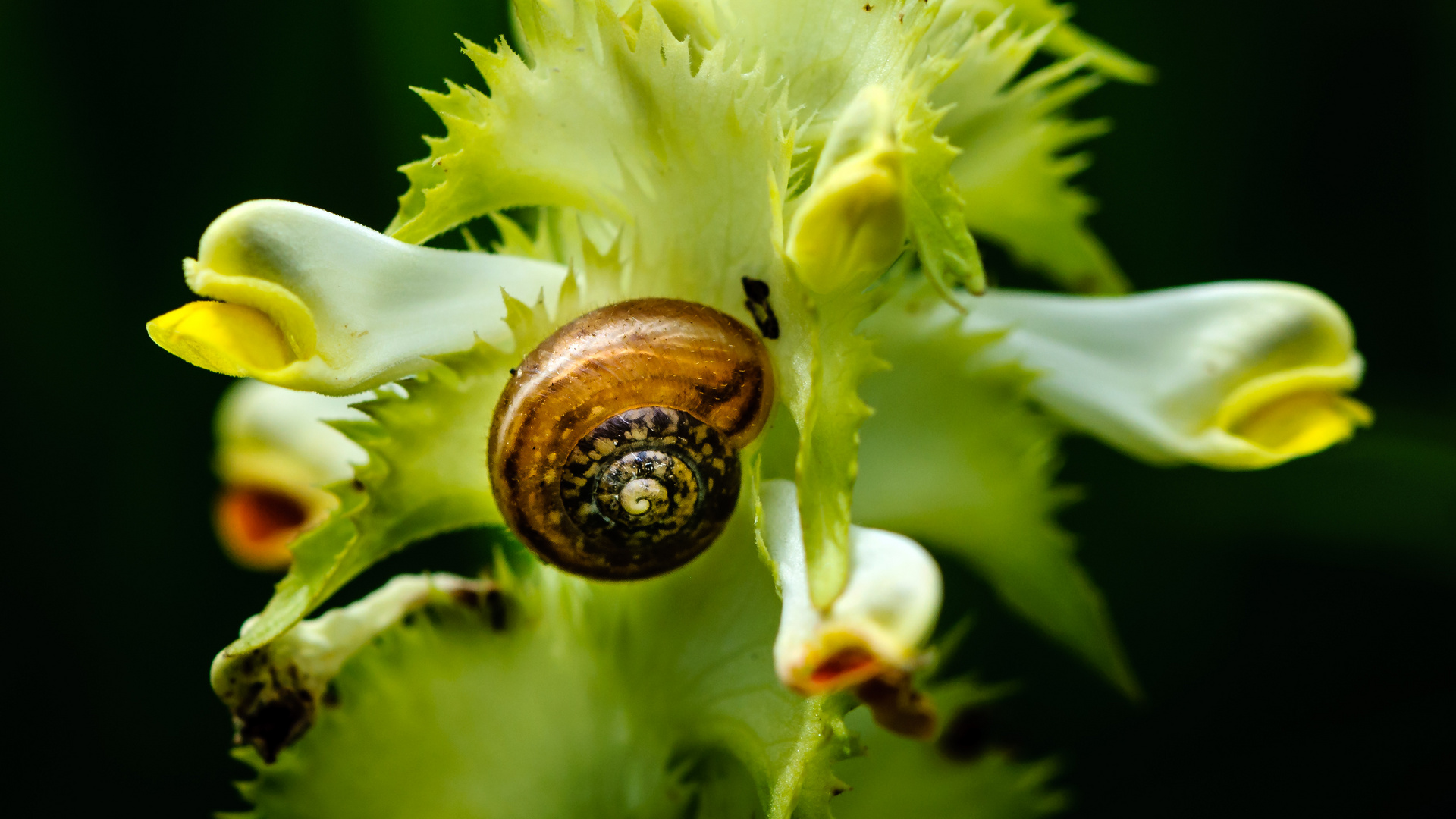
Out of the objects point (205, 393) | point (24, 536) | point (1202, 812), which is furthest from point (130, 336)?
point (1202, 812)

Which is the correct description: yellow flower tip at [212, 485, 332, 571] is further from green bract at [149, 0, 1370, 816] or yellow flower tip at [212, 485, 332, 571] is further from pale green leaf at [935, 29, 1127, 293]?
pale green leaf at [935, 29, 1127, 293]

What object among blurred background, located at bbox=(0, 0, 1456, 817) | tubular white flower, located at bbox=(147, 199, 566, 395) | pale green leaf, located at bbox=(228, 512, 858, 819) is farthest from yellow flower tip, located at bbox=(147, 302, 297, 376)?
blurred background, located at bbox=(0, 0, 1456, 817)

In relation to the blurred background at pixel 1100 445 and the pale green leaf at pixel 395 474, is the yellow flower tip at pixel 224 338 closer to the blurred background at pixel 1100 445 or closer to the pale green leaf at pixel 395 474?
the pale green leaf at pixel 395 474

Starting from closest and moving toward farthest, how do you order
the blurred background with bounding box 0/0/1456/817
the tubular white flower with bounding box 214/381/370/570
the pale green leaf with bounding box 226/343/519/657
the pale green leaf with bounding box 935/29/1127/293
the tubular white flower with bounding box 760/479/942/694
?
1. the tubular white flower with bounding box 760/479/942/694
2. the pale green leaf with bounding box 226/343/519/657
3. the pale green leaf with bounding box 935/29/1127/293
4. the tubular white flower with bounding box 214/381/370/570
5. the blurred background with bounding box 0/0/1456/817

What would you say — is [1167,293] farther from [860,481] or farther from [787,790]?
[787,790]

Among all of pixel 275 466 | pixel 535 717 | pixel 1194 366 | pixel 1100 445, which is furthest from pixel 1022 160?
pixel 1100 445

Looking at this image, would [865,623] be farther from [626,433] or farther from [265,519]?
[265,519]

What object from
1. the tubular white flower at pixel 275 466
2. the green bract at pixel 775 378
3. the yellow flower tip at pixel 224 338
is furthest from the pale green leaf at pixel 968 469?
the tubular white flower at pixel 275 466
